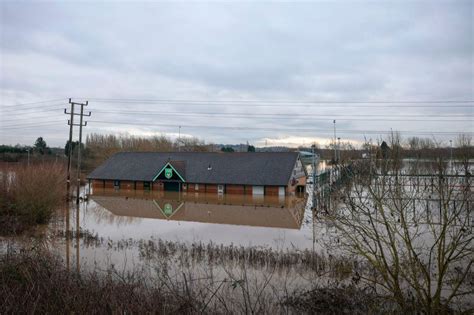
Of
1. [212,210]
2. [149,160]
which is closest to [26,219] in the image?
[212,210]

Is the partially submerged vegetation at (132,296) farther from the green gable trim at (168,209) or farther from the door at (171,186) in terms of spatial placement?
the door at (171,186)

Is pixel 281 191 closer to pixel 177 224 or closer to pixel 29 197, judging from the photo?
pixel 177 224

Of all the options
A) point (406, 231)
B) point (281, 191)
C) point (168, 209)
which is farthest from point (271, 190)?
point (406, 231)

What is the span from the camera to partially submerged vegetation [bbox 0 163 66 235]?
744 inches

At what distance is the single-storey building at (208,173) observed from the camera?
105ft

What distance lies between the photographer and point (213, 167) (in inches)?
1379

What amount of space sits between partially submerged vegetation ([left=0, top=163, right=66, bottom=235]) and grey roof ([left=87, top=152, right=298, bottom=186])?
1482 cm

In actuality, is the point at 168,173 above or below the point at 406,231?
above

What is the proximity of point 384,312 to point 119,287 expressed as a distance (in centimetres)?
486

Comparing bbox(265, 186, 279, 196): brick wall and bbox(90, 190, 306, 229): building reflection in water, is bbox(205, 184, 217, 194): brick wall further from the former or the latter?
bbox(265, 186, 279, 196): brick wall

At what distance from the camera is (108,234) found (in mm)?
17094

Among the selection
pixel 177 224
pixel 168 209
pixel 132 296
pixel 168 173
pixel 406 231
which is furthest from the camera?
pixel 168 173

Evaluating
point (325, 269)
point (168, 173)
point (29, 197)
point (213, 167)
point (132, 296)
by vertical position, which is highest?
point (213, 167)

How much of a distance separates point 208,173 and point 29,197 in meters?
17.0
